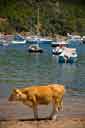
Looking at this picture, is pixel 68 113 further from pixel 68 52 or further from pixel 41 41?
pixel 41 41

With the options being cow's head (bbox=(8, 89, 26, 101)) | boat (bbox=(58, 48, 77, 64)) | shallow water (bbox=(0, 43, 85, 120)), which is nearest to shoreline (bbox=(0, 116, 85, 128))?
cow's head (bbox=(8, 89, 26, 101))

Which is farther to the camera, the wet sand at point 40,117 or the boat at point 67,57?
the boat at point 67,57

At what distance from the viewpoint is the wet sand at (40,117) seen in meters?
14.0

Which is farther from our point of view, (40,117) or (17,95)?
(40,117)

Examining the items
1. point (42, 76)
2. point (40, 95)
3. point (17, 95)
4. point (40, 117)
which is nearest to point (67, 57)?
point (42, 76)

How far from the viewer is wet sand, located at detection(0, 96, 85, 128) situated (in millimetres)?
13959

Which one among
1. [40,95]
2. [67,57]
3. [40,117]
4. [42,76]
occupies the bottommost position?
[67,57]

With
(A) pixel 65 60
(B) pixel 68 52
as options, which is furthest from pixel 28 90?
(B) pixel 68 52

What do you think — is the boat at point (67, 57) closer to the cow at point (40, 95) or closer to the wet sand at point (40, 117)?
the wet sand at point (40, 117)

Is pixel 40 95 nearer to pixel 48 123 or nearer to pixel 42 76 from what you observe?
pixel 48 123

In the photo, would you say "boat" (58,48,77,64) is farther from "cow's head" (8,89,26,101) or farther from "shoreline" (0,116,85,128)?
"cow's head" (8,89,26,101)

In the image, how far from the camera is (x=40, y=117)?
1568cm

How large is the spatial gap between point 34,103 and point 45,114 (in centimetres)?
198

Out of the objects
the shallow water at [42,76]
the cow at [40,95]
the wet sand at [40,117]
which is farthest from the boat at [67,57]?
the cow at [40,95]
